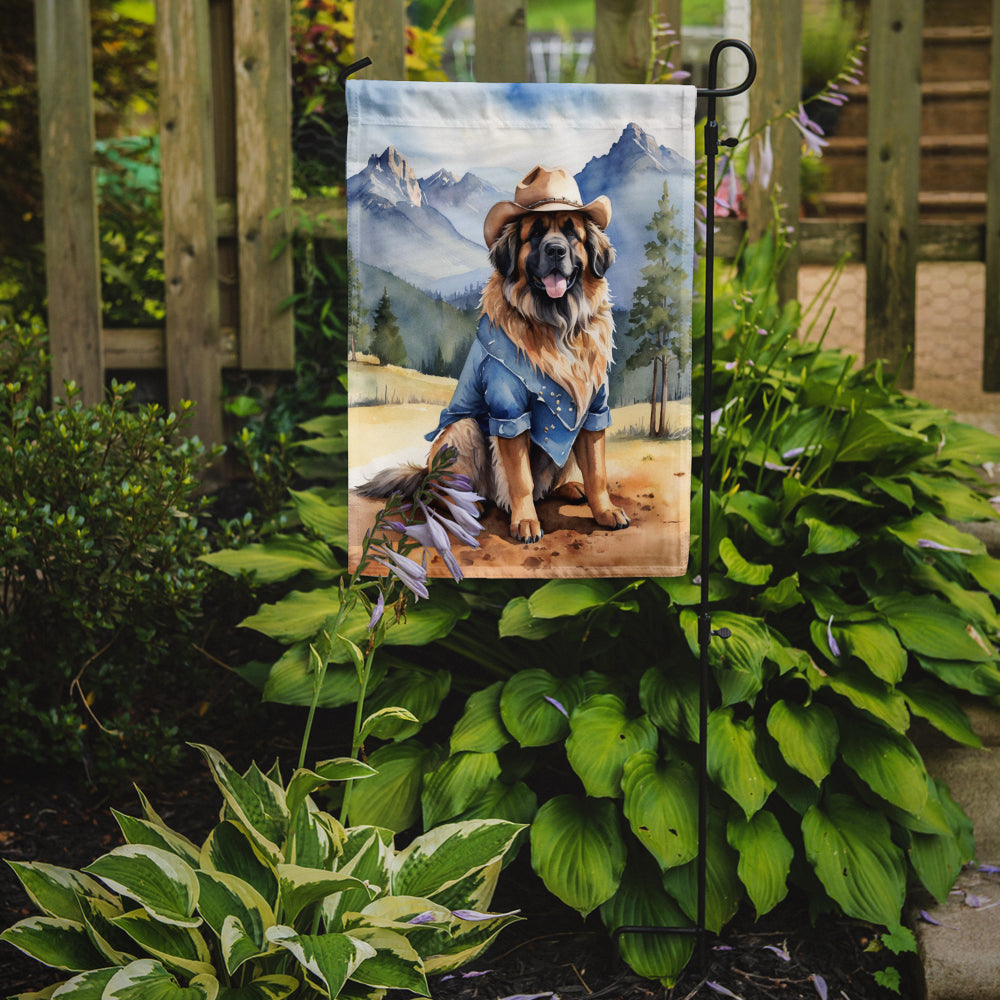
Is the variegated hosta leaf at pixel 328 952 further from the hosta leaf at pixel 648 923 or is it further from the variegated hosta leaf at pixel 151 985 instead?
the hosta leaf at pixel 648 923

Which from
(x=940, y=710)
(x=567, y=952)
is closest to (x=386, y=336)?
(x=567, y=952)

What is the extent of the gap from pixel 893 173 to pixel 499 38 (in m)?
1.35

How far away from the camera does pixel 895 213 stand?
3279mm

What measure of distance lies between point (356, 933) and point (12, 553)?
44.1 inches

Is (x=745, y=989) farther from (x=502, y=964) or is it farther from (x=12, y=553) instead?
(x=12, y=553)

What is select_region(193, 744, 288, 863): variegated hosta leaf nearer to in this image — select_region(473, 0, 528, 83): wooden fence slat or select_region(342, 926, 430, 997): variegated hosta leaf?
select_region(342, 926, 430, 997): variegated hosta leaf

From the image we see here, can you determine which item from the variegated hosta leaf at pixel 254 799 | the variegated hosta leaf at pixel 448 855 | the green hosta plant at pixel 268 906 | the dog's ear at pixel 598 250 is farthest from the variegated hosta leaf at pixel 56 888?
the dog's ear at pixel 598 250

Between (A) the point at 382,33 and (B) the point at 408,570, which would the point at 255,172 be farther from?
(B) the point at 408,570

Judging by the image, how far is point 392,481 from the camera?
5.71ft

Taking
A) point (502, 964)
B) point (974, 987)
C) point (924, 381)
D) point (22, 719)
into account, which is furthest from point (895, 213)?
point (22, 719)

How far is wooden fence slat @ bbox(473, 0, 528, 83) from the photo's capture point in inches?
119

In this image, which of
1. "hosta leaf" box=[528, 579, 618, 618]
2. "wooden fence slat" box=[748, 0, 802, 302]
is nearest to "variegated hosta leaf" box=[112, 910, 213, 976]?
"hosta leaf" box=[528, 579, 618, 618]

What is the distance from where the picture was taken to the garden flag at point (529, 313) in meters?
1.71

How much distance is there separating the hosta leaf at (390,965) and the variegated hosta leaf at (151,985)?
209mm
